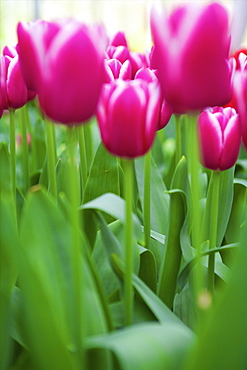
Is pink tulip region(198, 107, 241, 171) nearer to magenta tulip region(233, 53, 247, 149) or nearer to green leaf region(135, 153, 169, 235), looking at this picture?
magenta tulip region(233, 53, 247, 149)

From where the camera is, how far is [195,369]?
0.38m

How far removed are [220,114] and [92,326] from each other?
0.25 m

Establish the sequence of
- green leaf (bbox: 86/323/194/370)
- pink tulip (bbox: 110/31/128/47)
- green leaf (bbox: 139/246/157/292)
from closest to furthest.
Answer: green leaf (bbox: 86/323/194/370) < green leaf (bbox: 139/246/157/292) < pink tulip (bbox: 110/31/128/47)

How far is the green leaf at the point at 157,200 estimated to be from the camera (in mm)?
732

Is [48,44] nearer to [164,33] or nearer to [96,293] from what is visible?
[164,33]

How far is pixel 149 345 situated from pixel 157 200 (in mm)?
408

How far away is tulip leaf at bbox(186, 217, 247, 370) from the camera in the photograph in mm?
365

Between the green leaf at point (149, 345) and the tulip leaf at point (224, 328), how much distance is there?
0.01 metres

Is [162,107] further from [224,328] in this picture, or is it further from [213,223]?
[224,328]

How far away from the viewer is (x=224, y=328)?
37 centimetres

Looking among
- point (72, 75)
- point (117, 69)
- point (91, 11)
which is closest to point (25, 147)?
point (117, 69)

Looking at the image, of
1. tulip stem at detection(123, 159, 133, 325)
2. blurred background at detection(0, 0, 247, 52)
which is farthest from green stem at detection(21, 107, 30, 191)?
blurred background at detection(0, 0, 247, 52)

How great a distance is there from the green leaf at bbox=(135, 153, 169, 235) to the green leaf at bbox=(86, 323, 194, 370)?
1.14 feet

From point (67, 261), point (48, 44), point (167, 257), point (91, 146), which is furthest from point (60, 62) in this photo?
point (91, 146)
